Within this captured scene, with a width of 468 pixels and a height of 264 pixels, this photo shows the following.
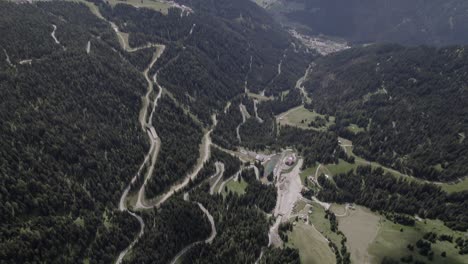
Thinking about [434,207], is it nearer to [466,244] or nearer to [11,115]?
[466,244]

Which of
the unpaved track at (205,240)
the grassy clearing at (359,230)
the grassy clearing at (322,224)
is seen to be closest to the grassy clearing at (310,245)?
the grassy clearing at (322,224)

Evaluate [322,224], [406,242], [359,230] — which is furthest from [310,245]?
[406,242]

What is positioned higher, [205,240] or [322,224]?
[322,224]

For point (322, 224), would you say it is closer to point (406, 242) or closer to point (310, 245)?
point (310, 245)

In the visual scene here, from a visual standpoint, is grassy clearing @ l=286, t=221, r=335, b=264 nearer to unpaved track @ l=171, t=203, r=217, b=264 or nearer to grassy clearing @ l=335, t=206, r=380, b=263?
grassy clearing @ l=335, t=206, r=380, b=263

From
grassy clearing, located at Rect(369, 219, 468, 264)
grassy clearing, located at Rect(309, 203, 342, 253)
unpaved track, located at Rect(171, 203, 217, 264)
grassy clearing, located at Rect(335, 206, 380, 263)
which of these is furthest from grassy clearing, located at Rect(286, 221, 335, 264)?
unpaved track, located at Rect(171, 203, 217, 264)

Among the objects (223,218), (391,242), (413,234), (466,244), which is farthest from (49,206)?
(466,244)

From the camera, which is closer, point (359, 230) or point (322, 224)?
point (359, 230)
